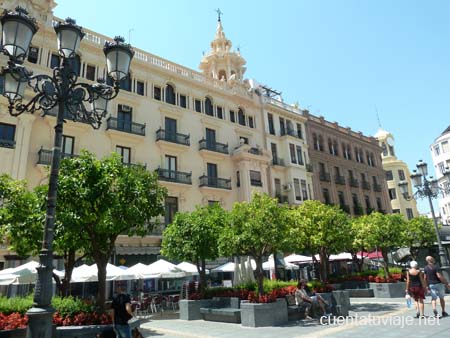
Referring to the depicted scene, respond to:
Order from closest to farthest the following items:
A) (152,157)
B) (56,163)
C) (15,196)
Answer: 1. (56,163)
2. (15,196)
3. (152,157)

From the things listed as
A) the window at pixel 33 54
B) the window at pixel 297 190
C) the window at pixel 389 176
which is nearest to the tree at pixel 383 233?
the window at pixel 297 190

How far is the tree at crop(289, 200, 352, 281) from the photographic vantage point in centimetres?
1611

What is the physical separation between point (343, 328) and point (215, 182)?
60.8 ft

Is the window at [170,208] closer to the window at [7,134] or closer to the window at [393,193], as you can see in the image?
the window at [7,134]

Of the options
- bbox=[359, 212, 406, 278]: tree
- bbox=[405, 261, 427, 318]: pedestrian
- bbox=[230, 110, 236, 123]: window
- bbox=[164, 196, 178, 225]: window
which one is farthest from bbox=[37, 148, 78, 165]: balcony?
bbox=[405, 261, 427, 318]: pedestrian

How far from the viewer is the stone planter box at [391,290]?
56.9ft

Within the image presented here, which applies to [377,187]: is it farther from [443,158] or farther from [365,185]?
[443,158]

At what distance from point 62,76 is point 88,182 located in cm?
320

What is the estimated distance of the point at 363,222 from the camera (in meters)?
21.5

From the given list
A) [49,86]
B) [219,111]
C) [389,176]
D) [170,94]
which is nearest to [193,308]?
[49,86]

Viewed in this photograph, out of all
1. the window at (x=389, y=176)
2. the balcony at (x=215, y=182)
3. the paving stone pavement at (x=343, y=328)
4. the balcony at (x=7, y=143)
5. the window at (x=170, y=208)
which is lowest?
the paving stone pavement at (x=343, y=328)

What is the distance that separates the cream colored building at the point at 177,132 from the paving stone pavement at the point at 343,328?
1088 centimetres

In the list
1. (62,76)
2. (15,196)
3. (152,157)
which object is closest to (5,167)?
(15,196)

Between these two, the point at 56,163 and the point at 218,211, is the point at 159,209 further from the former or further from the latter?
the point at 218,211
